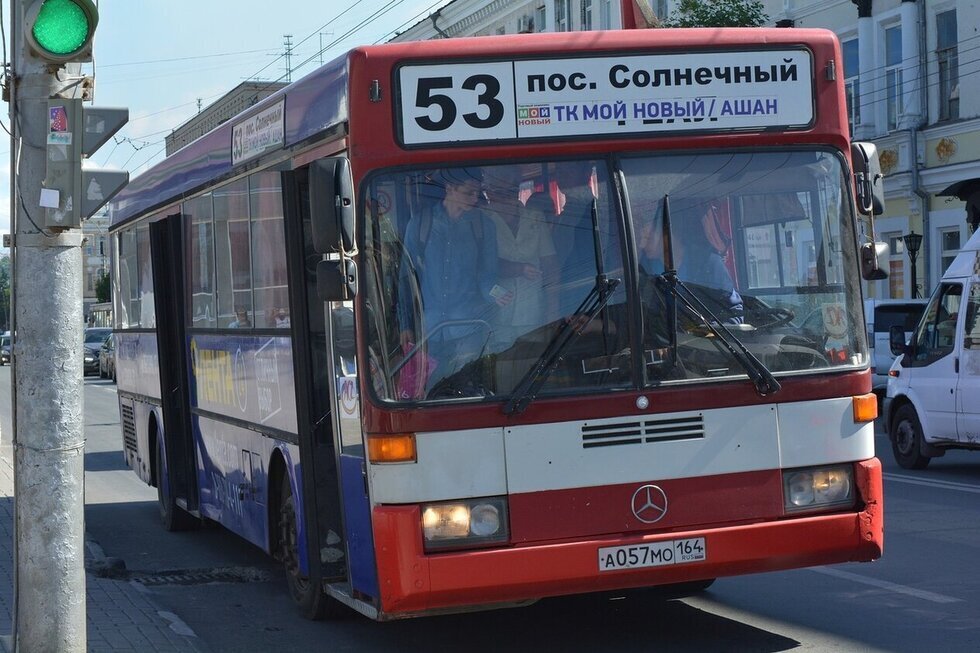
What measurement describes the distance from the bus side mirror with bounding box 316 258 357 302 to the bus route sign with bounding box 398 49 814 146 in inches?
25.0

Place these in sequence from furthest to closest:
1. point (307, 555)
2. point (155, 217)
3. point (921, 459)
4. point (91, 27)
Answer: point (921, 459) < point (155, 217) < point (307, 555) < point (91, 27)

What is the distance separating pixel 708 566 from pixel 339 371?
1.97 metres

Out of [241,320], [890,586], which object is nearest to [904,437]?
[890,586]

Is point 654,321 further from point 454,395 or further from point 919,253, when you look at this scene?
point 919,253

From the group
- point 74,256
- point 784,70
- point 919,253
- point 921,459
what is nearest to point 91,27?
point 74,256

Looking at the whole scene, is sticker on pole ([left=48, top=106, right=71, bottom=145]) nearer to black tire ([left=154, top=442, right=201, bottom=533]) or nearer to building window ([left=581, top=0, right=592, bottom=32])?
black tire ([left=154, top=442, right=201, bottom=533])

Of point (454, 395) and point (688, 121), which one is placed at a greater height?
point (688, 121)

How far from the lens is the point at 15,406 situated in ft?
21.7

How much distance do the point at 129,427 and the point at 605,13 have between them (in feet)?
114

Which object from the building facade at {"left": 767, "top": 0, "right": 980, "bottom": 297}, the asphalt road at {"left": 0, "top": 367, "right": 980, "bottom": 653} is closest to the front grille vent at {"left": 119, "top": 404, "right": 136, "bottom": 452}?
the asphalt road at {"left": 0, "top": 367, "right": 980, "bottom": 653}

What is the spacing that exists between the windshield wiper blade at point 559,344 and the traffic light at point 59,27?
238 centimetres

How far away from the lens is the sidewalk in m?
7.34

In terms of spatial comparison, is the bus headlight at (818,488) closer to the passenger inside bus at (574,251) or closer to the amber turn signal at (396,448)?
the passenger inside bus at (574,251)

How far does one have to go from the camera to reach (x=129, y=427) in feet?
46.2
